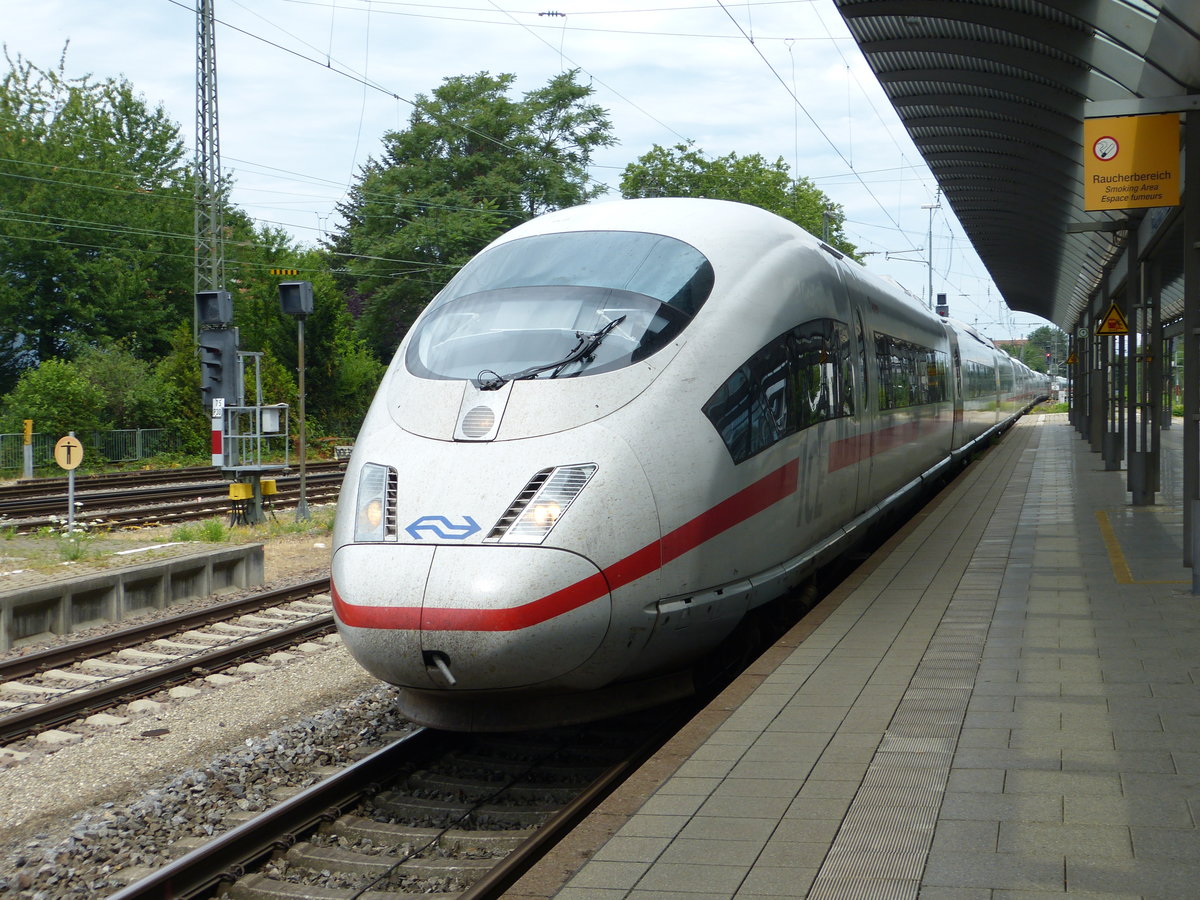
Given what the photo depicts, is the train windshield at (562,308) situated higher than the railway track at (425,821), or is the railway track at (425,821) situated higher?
the train windshield at (562,308)

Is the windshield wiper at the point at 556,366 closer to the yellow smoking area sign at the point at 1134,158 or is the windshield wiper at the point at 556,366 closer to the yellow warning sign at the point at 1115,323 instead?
the yellow smoking area sign at the point at 1134,158

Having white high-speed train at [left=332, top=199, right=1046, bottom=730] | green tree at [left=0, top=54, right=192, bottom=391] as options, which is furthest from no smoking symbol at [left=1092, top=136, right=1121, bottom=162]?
green tree at [left=0, top=54, right=192, bottom=391]

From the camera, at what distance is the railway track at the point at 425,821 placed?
195 inches

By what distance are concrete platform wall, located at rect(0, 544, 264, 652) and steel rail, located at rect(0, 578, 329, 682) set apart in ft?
1.62

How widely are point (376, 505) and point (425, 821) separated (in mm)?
1502

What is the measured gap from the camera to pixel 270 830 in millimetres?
5379

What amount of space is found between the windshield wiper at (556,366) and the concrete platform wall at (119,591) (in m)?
5.79

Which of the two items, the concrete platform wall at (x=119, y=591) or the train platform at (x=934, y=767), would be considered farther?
the concrete platform wall at (x=119, y=591)

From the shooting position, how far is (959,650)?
7.19m

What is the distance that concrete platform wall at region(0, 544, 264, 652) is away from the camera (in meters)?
10.3

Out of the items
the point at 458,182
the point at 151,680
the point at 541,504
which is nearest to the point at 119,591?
the point at 151,680

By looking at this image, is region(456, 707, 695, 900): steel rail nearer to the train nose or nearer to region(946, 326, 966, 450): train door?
the train nose

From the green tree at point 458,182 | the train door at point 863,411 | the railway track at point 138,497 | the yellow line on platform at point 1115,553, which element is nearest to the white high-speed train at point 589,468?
the train door at point 863,411

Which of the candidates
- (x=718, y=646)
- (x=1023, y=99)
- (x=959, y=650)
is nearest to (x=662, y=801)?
(x=718, y=646)
